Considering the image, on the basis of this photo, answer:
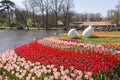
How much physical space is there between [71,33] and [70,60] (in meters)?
15.7

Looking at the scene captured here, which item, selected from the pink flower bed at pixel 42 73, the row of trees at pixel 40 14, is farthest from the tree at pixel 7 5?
the pink flower bed at pixel 42 73

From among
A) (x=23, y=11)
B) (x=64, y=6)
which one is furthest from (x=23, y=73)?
(x=23, y=11)

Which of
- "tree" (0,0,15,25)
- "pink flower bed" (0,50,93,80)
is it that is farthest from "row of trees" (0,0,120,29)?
"pink flower bed" (0,50,93,80)

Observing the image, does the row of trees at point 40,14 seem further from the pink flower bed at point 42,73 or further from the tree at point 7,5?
the pink flower bed at point 42,73

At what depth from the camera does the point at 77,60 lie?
950cm

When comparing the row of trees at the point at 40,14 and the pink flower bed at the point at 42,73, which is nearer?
the pink flower bed at the point at 42,73

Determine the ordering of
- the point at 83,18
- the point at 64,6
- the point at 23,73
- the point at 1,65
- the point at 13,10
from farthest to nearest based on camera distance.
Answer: the point at 83,18 < the point at 13,10 < the point at 64,6 < the point at 1,65 < the point at 23,73

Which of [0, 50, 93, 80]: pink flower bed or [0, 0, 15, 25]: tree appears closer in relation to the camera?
[0, 50, 93, 80]: pink flower bed

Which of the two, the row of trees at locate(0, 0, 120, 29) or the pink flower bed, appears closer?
the pink flower bed

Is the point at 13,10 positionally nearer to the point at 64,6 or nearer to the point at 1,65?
the point at 64,6

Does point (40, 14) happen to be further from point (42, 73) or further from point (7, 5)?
point (42, 73)

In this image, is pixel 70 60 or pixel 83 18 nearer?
pixel 70 60

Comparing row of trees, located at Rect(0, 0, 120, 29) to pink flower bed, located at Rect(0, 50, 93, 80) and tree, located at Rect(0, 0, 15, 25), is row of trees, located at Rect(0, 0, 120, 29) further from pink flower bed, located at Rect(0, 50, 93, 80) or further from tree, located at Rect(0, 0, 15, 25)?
pink flower bed, located at Rect(0, 50, 93, 80)

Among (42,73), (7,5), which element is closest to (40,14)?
(7,5)
